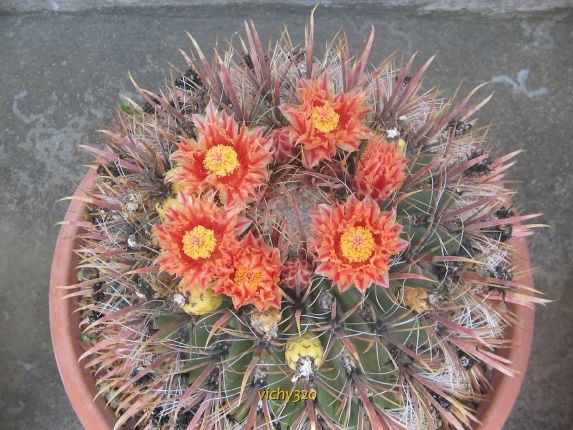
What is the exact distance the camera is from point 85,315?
167cm

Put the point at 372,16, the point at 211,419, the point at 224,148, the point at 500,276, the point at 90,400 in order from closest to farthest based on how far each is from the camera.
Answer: the point at 224,148 → the point at 211,419 → the point at 500,276 → the point at 90,400 → the point at 372,16

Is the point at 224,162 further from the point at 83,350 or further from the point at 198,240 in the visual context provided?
the point at 83,350

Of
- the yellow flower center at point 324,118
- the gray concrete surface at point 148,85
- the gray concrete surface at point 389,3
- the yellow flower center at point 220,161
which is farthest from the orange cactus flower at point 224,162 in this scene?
the gray concrete surface at point 389,3

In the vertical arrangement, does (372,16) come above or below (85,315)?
above

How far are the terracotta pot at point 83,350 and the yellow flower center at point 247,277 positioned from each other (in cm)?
70

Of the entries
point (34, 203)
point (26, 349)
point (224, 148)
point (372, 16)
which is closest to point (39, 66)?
point (34, 203)

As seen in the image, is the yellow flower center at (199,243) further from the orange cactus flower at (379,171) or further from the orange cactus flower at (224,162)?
the orange cactus flower at (379,171)

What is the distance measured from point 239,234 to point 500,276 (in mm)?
660

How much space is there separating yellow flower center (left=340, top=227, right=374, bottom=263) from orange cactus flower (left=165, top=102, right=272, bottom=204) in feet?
0.68

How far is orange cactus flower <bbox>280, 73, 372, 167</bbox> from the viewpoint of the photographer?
3.46ft

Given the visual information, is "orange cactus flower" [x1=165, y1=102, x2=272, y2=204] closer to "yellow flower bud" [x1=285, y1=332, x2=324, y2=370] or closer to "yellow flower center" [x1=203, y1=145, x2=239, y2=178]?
"yellow flower center" [x1=203, y1=145, x2=239, y2=178]

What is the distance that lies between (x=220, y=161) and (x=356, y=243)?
0.29 metres

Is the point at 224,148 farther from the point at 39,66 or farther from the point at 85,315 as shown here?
the point at 39,66

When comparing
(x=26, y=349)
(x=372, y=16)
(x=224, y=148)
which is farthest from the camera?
(x=372, y=16)
